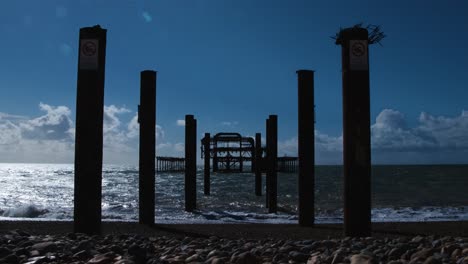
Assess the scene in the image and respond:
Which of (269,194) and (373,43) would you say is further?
(269,194)

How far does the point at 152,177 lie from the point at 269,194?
714cm

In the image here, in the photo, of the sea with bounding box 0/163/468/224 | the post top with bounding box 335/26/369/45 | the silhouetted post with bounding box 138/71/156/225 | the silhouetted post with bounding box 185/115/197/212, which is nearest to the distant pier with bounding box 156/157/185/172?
the sea with bounding box 0/163/468/224

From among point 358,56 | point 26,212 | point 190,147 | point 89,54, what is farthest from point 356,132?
point 26,212

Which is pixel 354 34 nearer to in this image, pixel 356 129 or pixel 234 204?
pixel 356 129

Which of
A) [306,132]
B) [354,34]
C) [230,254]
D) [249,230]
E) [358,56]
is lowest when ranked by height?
[249,230]

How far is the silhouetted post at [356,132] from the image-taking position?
6754mm

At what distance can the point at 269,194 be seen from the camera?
663 inches

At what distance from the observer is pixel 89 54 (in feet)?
23.3

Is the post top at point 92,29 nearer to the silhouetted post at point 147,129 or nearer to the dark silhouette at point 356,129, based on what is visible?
the silhouetted post at point 147,129

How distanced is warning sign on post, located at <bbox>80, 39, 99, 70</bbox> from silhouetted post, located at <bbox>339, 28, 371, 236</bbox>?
11.7 ft

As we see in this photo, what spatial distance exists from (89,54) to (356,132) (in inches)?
156

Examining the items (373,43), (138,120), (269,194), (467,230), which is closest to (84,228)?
(138,120)

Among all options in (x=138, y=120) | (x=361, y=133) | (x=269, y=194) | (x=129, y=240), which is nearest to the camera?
(x=361, y=133)

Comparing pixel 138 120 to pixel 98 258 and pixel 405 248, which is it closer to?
pixel 98 258
